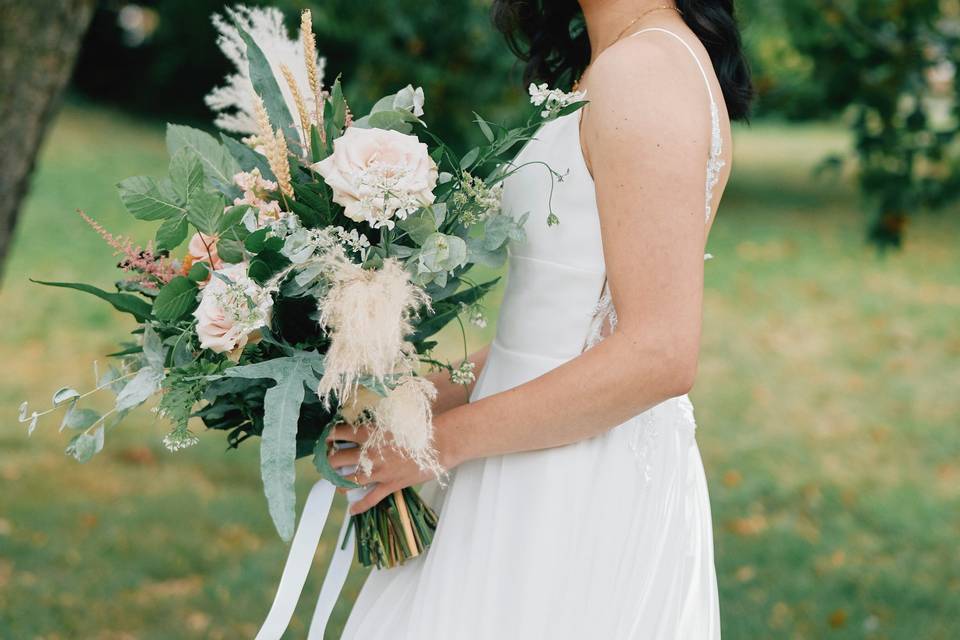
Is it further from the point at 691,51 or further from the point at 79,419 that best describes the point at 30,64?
the point at 691,51

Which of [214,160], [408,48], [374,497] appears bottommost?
[408,48]

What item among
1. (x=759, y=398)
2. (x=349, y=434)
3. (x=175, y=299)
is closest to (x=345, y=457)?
(x=349, y=434)

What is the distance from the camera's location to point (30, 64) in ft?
10.4

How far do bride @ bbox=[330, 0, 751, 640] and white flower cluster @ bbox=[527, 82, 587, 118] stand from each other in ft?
0.16

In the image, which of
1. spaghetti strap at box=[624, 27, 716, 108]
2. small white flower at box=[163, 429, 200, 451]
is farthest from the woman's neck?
small white flower at box=[163, 429, 200, 451]

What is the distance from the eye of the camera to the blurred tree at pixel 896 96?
388cm

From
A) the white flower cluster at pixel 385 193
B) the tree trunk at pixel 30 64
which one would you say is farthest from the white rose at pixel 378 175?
the tree trunk at pixel 30 64

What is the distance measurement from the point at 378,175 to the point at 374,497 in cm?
59

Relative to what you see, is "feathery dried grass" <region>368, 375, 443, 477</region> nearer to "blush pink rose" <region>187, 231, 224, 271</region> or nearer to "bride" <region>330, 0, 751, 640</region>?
"bride" <region>330, 0, 751, 640</region>

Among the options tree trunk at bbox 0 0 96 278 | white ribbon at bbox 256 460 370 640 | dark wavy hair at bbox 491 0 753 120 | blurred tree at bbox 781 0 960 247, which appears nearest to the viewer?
white ribbon at bbox 256 460 370 640

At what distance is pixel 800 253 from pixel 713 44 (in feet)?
30.8

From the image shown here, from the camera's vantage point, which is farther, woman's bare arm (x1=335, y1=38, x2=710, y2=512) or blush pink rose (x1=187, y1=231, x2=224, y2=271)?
blush pink rose (x1=187, y1=231, x2=224, y2=271)

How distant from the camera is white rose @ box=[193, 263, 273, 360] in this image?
1.55m

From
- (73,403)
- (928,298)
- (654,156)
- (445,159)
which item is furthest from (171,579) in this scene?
(928,298)
